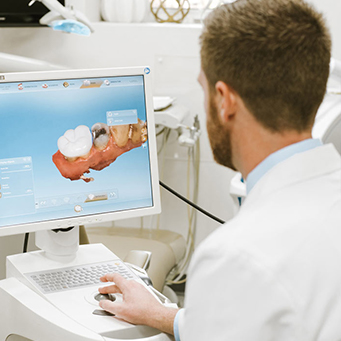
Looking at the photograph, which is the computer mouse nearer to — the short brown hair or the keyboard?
the keyboard

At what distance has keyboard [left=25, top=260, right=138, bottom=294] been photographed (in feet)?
3.89

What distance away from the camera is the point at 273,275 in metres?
0.71

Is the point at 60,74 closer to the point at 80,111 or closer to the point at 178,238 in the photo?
the point at 80,111

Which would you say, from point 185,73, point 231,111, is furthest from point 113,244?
point 231,111

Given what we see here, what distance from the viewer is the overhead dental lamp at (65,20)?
7.02 feet

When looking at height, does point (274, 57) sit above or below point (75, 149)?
above

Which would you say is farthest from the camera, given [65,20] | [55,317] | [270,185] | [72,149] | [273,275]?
[65,20]

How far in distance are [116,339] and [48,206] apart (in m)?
0.31

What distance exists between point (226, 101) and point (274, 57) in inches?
3.8

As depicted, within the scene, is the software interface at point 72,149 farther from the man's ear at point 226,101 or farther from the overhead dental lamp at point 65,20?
the overhead dental lamp at point 65,20

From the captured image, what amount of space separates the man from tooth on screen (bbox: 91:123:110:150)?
14.8 inches

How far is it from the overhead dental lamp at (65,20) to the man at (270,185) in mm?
1364

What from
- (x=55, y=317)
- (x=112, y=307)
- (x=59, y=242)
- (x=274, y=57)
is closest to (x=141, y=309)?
(x=112, y=307)

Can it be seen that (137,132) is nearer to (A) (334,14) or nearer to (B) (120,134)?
(B) (120,134)
